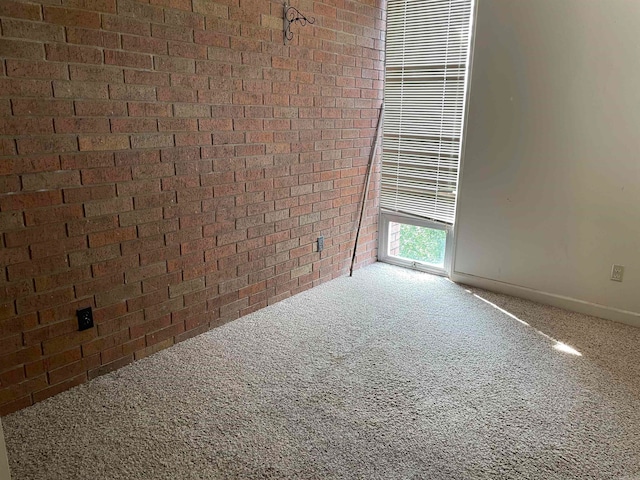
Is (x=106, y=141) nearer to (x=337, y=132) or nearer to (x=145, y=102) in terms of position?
(x=145, y=102)

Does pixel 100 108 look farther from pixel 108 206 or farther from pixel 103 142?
pixel 108 206

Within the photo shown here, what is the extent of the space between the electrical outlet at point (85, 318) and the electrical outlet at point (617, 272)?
3088 millimetres

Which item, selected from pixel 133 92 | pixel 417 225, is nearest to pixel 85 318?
pixel 133 92

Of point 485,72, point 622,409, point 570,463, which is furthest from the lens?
point 485,72

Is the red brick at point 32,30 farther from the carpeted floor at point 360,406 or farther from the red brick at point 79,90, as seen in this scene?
the carpeted floor at point 360,406

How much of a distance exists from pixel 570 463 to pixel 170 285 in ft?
6.74

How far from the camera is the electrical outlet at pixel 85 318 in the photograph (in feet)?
7.48

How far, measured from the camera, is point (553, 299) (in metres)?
3.34

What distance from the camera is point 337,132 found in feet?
11.8

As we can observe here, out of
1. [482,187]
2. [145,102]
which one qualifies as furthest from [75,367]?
[482,187]

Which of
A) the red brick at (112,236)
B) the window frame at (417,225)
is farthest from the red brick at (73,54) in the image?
the window frame at (417,225)

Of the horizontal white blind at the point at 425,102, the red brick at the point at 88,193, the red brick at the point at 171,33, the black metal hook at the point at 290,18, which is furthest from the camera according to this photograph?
the horizontal white blind at the point at 425,102

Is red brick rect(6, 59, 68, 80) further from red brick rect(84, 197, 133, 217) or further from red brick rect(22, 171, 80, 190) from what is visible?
red brick rect(84, 197, 133, 217)

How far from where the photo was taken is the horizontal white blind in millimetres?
3541
